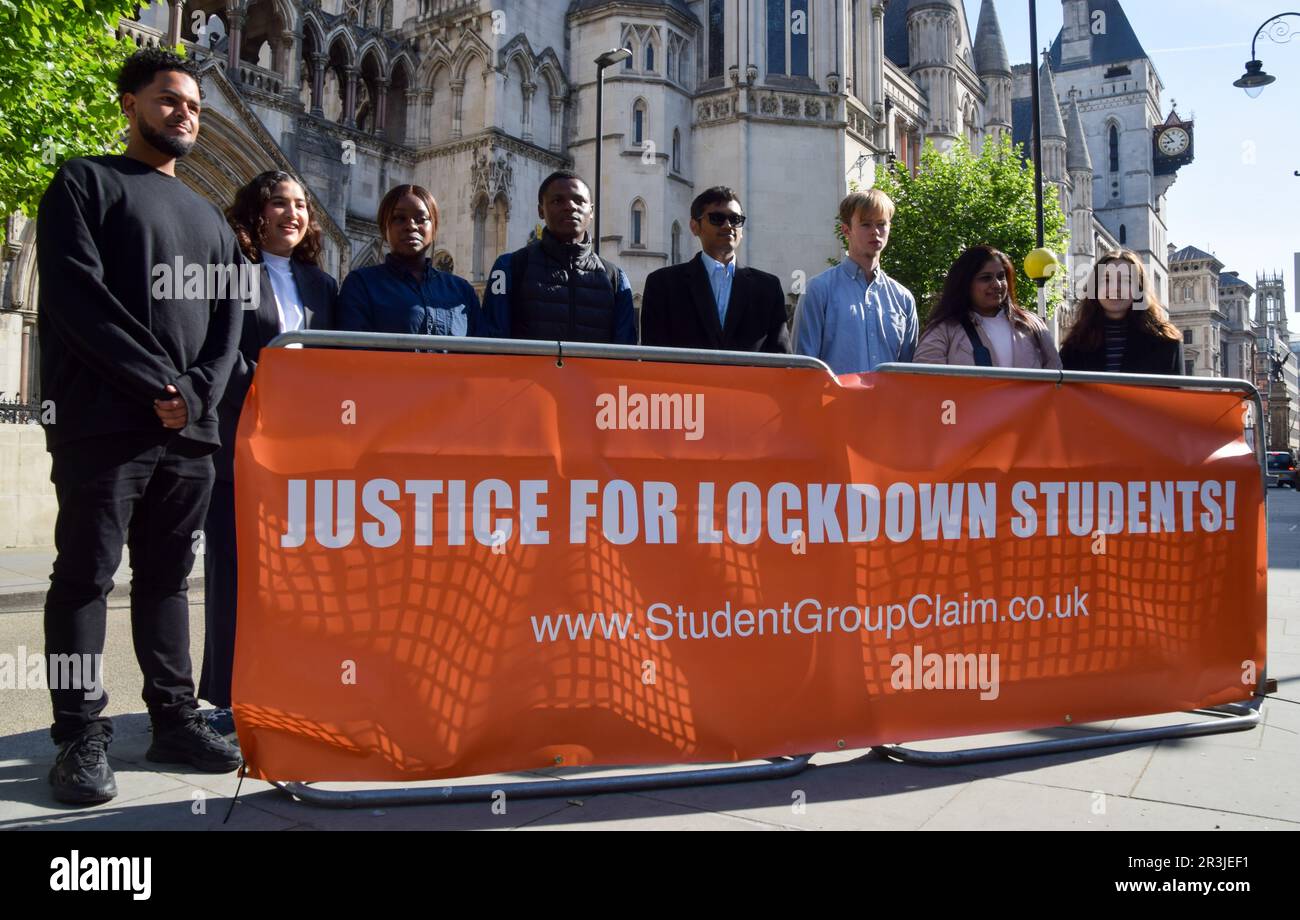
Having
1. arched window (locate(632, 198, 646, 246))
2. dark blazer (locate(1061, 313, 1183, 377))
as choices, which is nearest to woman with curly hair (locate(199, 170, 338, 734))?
dark blazer (locate(1061, 313, 1183, 377))

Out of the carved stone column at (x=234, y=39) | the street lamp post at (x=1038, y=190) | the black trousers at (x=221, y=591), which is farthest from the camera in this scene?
the carved stone column at (x=234, y=39)

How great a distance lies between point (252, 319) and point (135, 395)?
0.87 m

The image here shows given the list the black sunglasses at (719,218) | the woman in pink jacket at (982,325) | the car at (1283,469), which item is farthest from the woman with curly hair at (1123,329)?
the car at (1283,469)

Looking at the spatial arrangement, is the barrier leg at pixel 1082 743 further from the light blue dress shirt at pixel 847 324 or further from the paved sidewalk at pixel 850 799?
the light blue dress shirt at pixel 847 324

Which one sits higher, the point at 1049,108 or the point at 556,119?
the point at 1049,108

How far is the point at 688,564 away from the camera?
11.0 feet

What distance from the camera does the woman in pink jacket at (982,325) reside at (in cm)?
488

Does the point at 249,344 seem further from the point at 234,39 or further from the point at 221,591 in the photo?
the point at 234,39

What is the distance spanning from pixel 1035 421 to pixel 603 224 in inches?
1093

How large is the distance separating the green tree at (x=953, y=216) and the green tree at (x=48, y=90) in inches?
1060

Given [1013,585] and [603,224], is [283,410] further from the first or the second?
[603,224]

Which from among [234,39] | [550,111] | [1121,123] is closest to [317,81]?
[234,39]
